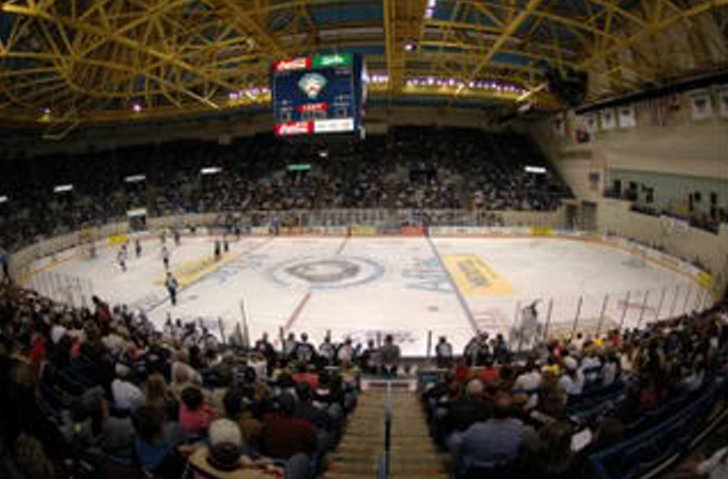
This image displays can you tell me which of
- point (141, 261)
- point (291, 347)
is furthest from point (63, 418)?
point (141, 261)

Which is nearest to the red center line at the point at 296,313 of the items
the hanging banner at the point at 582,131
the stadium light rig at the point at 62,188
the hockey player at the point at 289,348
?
the hockey player at the point at 289,348

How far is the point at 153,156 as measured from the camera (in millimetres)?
47000

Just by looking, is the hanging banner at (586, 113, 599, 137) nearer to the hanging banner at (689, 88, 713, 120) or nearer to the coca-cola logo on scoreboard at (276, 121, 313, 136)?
the hanging banner at (689, 88, 713, 120)

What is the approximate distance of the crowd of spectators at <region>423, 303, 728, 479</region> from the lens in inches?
136

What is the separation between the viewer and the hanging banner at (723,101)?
18.8 meters

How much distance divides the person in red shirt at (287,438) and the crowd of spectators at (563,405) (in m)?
1.36

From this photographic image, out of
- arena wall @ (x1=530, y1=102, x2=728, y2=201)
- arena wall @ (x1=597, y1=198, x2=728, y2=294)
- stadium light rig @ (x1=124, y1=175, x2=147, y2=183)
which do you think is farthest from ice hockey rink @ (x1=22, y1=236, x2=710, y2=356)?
stadium light rig @ (x1=124, y1=175, x2=147, y2=183)

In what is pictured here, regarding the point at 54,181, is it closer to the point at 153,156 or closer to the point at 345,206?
the point at 153,156

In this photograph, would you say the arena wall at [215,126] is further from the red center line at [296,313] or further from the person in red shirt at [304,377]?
the person in red shirt at [304,377]

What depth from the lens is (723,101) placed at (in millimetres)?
18969

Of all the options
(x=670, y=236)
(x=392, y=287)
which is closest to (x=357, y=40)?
(x=392, y=287)

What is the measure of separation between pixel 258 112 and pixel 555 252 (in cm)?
3088

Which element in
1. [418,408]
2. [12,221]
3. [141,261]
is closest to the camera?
[418,408]

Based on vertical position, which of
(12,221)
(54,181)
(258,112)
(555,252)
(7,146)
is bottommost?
(555,252)
